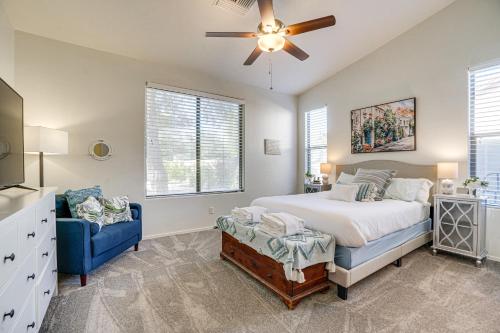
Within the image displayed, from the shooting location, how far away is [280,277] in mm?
2051

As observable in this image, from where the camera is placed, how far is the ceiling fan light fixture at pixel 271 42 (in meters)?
2.33

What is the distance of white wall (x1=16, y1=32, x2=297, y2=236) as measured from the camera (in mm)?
2947

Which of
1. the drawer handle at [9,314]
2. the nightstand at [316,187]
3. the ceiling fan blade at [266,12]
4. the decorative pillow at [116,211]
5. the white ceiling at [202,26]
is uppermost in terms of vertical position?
the white ceiling at [202,26]

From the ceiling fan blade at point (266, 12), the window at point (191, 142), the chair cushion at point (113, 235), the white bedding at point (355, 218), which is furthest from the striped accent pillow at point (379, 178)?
the chair cushion at point (113, 235)

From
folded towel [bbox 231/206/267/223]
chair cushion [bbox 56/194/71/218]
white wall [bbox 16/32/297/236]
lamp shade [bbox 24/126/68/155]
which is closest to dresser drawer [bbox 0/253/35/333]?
chair cushion [bbox 56/194/71/218]

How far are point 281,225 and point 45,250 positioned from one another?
182cm

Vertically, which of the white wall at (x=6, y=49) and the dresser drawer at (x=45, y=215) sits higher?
the white wall at (x=6, y=49)

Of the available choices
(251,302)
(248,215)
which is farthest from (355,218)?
(251,302)

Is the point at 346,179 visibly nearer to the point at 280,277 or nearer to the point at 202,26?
the point at 280,277

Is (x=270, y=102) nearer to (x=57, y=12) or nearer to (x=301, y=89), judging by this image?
(x=301, y=89)

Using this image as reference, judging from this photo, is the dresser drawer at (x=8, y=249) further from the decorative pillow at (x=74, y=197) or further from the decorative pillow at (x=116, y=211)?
the decorative pillow at (x=116, y=211)

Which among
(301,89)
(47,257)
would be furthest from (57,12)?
(301,89)

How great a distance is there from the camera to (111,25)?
9.51 feet

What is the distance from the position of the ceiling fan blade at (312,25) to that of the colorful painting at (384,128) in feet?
7.54
